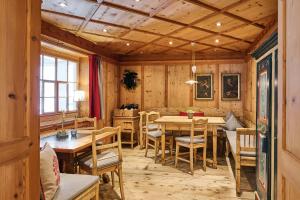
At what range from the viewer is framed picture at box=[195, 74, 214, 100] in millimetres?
6613

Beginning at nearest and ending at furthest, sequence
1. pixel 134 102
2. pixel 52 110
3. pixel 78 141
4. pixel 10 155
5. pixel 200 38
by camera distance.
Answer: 1. pixel 10 155
2. pixel 78 141
3. pixel 52 110
4. pixel 200 38
5. pixel 134 102

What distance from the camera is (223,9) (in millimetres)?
3383

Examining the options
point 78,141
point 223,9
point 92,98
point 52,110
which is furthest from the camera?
point 92,98

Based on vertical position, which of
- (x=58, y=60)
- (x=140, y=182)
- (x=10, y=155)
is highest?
(x=58, y=60)

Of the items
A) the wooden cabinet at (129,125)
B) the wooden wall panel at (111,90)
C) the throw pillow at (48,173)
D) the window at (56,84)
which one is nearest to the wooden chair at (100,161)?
the throw pillow at (48,173)

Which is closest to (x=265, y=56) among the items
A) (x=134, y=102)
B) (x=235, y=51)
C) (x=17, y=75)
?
(x=17, y=75)

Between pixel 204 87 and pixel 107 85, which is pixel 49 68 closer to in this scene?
pixel 107 85

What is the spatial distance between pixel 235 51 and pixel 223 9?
3.27 meters

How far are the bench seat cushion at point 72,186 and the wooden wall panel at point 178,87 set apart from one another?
4653 millimetres

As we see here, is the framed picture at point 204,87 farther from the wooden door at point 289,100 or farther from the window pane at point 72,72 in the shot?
the wooden door at point 289,100

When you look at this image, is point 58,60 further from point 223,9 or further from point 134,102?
point 223,9

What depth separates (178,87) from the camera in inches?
271

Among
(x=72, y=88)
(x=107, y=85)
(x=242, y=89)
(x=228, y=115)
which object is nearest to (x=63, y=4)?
(x=72, y=88)

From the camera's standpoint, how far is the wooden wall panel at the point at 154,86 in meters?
6.98
